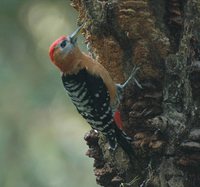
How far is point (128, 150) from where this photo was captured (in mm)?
4750

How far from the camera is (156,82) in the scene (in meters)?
4.81

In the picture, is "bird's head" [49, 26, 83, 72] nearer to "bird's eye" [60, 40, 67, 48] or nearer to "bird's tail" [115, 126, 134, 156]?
"bird's eye" [60, 40, 67, 48]

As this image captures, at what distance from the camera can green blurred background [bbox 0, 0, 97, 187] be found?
619 cm

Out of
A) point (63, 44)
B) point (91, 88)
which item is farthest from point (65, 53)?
point (91, 88)

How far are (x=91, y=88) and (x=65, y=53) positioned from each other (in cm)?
39

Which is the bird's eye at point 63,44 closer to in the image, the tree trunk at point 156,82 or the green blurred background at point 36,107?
the tree trunk at point 156,82

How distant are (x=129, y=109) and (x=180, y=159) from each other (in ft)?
1.77

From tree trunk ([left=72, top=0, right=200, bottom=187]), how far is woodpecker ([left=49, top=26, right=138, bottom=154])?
9cm

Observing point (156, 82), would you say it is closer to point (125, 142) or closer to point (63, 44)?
point (125, 142)

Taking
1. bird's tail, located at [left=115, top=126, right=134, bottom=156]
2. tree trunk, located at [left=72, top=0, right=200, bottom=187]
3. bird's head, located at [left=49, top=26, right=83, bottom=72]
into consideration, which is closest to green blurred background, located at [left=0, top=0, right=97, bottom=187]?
bird's head, located at [left=49, top=26, right=83, bottom=72]

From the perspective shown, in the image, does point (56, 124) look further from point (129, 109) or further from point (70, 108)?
point (129, 109)

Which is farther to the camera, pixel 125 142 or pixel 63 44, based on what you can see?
pixel 63 44

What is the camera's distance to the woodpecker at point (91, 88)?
193 inches

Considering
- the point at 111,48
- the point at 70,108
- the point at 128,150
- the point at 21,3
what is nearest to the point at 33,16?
the point at 21,3
